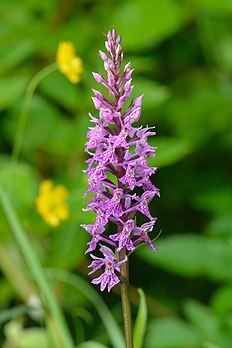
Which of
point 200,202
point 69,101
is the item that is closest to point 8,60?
point 69,101

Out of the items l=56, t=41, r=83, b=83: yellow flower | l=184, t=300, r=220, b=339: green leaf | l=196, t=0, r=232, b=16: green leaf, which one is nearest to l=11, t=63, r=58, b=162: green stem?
l=56, t=41, r=83, b=83: yellow flower

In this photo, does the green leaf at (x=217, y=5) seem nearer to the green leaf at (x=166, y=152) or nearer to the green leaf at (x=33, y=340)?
the green leaf at (x=166, y=152)

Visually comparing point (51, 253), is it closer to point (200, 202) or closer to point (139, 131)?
point (200, 202)

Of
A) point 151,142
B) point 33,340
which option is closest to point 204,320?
point 33,340

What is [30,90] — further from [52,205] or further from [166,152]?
[166,152]

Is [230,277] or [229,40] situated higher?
[229,40]

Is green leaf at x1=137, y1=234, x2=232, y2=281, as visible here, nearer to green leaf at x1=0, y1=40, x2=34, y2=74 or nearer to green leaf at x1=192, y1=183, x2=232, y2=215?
green leaf at x1=192, y1=183, x2=232, y2=215

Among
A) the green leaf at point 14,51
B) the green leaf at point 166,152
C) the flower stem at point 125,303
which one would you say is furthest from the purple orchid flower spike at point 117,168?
A: the green leaf at point 14,51
